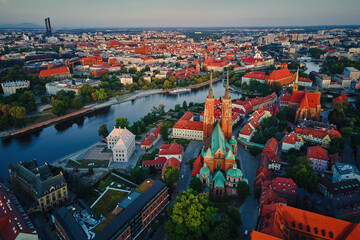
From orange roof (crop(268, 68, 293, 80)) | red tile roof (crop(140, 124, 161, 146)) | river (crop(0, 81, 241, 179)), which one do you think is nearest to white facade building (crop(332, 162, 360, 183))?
red tile roof (crop(140, 124, 161, 146))

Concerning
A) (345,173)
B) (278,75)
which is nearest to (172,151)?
(345,173)

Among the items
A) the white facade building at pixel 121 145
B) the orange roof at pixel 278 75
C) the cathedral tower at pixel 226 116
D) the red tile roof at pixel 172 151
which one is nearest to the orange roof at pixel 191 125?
the red tile roof at pixel 172 151

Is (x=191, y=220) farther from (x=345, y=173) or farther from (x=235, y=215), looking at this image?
(x=345, y=173)

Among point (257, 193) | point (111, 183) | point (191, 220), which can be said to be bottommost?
point (111, 183)

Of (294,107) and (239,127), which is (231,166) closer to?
(239,127)

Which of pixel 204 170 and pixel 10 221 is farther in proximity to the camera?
pixel 204 170

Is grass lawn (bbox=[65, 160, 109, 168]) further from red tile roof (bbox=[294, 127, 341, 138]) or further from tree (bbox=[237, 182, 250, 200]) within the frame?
red tile roof (bbox=[294, 127, 341, 138])
